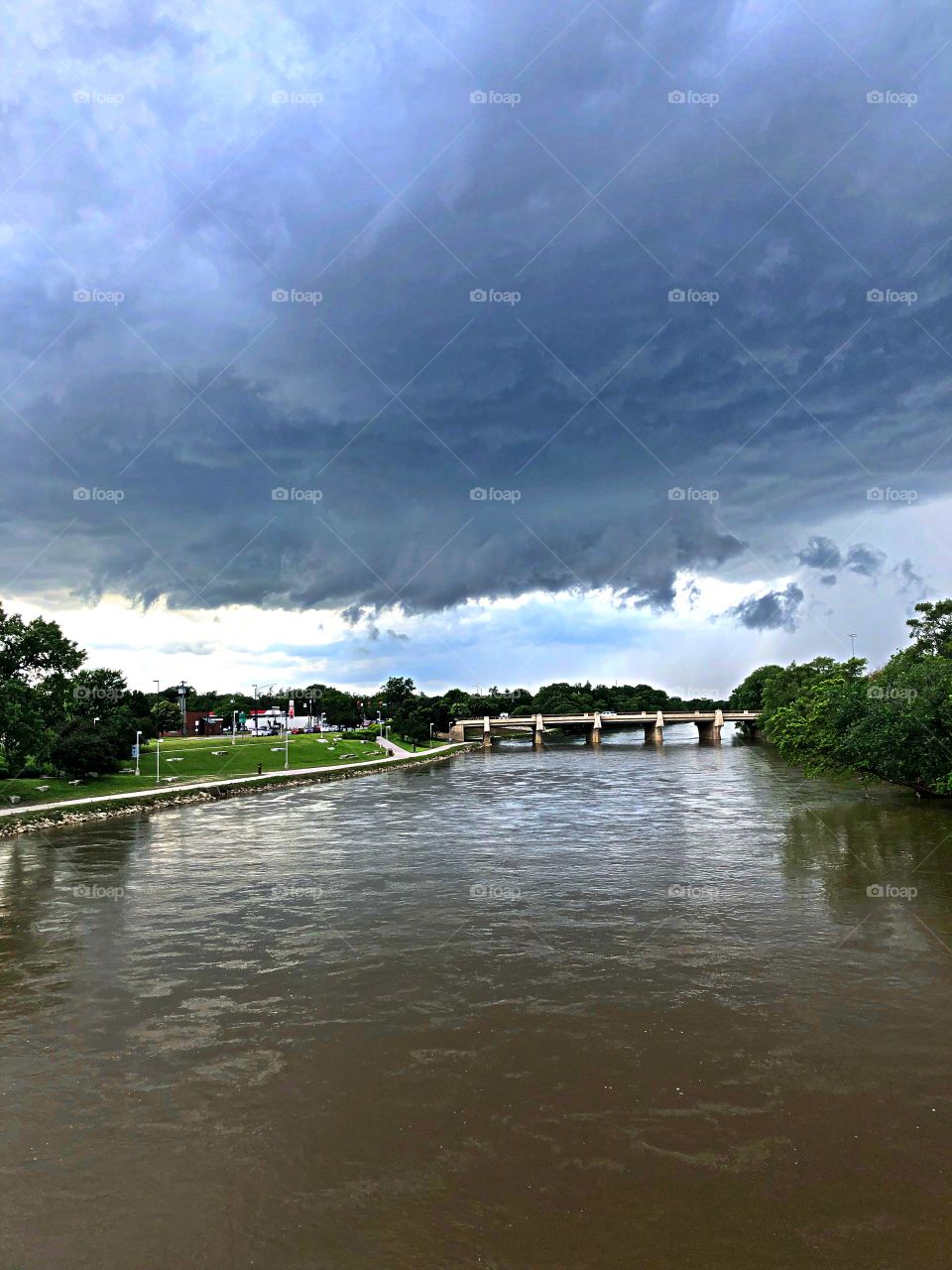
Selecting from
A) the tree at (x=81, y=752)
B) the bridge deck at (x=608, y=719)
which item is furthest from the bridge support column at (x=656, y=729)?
the tree at (x=81, y=752)

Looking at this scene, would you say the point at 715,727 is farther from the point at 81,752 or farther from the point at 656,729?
the point at 81,752

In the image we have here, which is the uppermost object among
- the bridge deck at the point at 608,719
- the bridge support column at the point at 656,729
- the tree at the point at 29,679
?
the tree at the point at 29,679

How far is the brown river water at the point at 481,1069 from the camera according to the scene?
9.91 meters

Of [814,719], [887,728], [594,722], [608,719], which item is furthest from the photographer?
[594,722]

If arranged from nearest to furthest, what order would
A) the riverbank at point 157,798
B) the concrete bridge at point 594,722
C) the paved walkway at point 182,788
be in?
the riverbank at point 157,798
the paved walkway at point 182,788
the concrete bridge at point 594,722

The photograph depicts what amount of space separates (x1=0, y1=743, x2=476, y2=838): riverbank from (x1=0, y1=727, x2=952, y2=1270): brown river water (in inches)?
722

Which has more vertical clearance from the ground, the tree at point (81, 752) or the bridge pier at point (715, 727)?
the tree at point (81, 752)

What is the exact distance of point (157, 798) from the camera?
5984 centimetres

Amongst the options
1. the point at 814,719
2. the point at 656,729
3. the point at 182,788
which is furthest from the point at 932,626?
the point at 656,729

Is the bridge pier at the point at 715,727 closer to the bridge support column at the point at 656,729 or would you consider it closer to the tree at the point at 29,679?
the bridge support column at the point at 656,729

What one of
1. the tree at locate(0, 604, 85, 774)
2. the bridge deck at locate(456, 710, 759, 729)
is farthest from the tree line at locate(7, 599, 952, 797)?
the bridge deck at locate(456, 710, 759, 729)

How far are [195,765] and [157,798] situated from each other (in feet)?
84.1

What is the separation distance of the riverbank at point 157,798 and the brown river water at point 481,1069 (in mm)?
18327

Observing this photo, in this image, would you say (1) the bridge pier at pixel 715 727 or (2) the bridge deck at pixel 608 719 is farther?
(1) the bridge pier at pixel 715 727
